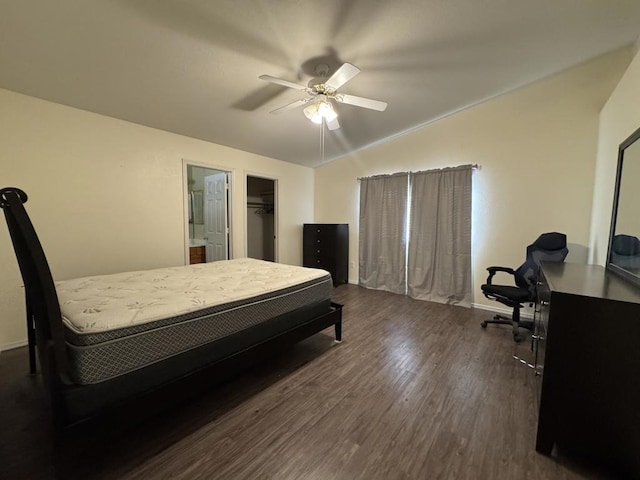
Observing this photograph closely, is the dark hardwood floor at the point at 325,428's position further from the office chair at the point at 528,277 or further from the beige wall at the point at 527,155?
the beige wall at the point at 527,155

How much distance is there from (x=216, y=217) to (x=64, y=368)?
3.42 metres

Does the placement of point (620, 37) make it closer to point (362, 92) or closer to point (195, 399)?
point (362, 92)

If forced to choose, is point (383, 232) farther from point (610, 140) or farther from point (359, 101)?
point (610, 140)

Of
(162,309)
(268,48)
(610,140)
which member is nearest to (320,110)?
(268,48)

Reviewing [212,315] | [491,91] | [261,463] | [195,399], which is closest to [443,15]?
[491,91]

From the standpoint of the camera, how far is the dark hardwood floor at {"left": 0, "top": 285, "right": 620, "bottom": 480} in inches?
50.8

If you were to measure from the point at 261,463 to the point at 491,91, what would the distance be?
14.0 feet

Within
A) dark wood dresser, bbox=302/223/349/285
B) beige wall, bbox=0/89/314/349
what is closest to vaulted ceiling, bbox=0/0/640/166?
beige wall, bbox=0/89/314/349

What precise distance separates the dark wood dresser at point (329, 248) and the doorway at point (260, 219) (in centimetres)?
101

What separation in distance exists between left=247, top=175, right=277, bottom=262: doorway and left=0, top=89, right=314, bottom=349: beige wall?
→ 1.89 m

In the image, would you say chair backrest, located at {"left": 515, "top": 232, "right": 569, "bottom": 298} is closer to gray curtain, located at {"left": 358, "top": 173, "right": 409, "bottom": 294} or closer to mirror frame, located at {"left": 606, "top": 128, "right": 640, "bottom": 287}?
mirror frame, located at {"left": 606, "top": 128, "right": 640, "bottom": 287}

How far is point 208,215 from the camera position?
15.1ft

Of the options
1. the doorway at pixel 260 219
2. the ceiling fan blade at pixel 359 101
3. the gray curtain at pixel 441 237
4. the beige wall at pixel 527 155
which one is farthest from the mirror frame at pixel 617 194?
the doorway at pixel 260 219

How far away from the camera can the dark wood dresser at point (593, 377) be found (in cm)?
119
